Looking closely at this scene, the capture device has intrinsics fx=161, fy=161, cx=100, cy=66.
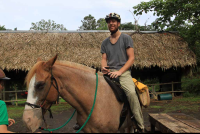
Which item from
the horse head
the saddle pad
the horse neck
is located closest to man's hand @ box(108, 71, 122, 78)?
the horse neck

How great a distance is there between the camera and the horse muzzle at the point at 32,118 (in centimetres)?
180

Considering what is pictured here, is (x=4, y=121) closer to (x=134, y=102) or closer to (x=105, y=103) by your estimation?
(x=105, y=103)

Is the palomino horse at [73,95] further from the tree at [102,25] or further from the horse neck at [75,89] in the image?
the tree at [102,25]

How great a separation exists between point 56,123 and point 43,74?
4639mm

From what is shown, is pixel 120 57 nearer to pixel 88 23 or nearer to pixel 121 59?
pixel 121 59

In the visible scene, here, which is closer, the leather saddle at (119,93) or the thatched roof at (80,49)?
the leather saddle at (119,93)

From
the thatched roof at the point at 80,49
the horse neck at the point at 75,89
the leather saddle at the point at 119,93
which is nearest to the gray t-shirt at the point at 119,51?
the leather saddle at the point at 119,93

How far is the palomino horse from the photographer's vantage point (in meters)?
1.90

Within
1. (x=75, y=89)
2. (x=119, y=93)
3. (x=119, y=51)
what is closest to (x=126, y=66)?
(x=119, y=51)

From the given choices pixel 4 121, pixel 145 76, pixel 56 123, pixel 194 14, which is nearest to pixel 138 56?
pixel 145 76

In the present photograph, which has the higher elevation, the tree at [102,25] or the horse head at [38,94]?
the tree at [102,25]

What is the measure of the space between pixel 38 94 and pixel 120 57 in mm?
1396

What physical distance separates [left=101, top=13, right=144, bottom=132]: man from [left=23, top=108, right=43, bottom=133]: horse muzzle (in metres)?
1.16

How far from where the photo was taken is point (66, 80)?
2129 mm
